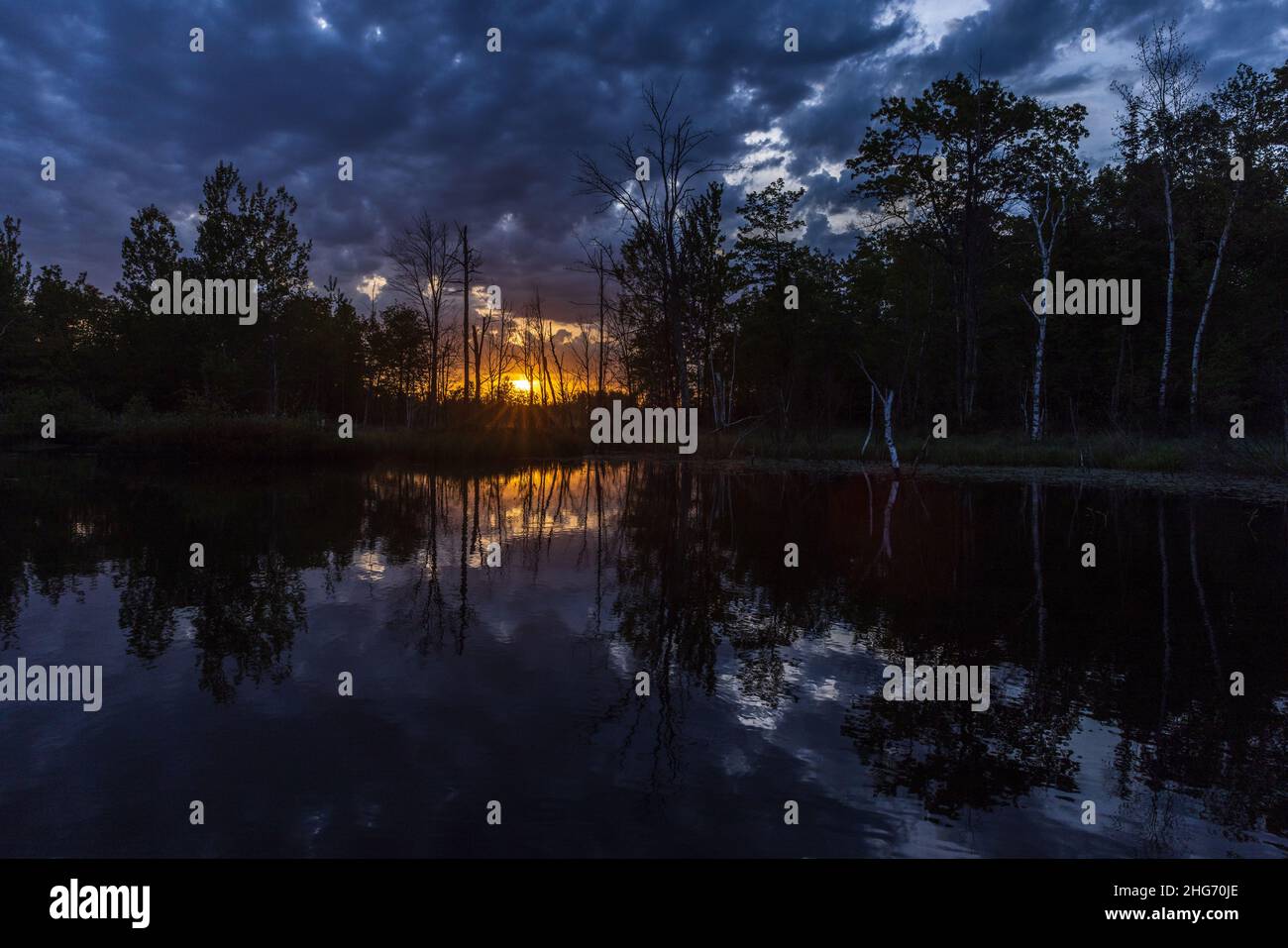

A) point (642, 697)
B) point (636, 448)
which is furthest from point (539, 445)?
point (642, 697)

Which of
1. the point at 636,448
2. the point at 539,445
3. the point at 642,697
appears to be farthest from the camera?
the point at 636,448

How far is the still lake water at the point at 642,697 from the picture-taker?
382 cm

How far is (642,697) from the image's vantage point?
18.8 feet

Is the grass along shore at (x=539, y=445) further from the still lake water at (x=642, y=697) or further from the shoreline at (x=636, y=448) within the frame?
the still lake water at (x=642, y=697)

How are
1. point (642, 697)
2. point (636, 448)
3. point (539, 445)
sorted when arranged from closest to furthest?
point (642, 697), point (539, 445), point (636, 448)

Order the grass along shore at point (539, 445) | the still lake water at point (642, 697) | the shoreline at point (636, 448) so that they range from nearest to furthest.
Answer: the still lake water at point (642, 697) → the shoreline at point (636, 448) → the grass along shore at point (539, 445)

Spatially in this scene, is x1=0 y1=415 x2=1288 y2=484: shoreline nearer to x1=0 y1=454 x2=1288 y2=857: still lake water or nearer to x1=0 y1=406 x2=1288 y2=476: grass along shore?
x1=0 y1=406 x2=1288 y2=476: grass along shore

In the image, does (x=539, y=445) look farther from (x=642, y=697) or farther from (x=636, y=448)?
(x=642, y=697)

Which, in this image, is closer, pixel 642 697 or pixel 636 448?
pixel 642 697

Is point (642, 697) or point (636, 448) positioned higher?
point (636, 448)

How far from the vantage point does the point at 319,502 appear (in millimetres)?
18078

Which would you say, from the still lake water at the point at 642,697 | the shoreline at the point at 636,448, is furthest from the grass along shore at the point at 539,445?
the still lake water at the point at 642,697

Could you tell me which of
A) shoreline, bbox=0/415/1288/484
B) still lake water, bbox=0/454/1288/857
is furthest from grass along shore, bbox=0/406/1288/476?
still lake water, bbox=0/454/1288/857
